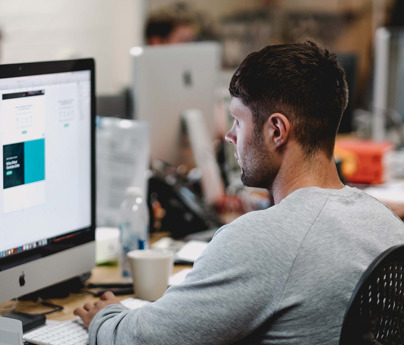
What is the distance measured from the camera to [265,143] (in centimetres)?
126

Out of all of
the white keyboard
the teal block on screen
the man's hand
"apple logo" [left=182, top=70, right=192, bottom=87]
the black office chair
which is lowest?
the white keyboard

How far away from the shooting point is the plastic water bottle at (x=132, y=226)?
186 centimetres

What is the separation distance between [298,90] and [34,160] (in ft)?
1.94

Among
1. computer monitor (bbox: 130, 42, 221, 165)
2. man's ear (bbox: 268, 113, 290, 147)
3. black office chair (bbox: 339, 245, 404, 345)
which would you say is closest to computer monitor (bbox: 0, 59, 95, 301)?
man's ear (bbox: 268, 113, 290, 147)

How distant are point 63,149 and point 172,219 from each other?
0.78 m

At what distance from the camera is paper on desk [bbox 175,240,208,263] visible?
77.2 inches

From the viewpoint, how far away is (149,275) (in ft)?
5.42

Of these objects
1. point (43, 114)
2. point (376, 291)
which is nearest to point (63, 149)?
point (43, 114)

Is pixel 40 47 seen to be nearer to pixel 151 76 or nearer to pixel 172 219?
pixel 151 76

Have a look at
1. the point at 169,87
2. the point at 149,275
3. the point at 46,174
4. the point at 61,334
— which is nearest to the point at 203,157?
the point at 169,87

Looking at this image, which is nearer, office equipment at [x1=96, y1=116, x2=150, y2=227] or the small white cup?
the small white cup

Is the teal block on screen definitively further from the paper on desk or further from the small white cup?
the paper on desk

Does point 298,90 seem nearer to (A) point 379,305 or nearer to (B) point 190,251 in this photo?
(A) point 379,305

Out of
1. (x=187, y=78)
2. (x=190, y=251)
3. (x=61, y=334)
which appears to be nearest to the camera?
(x=61, y=334)
